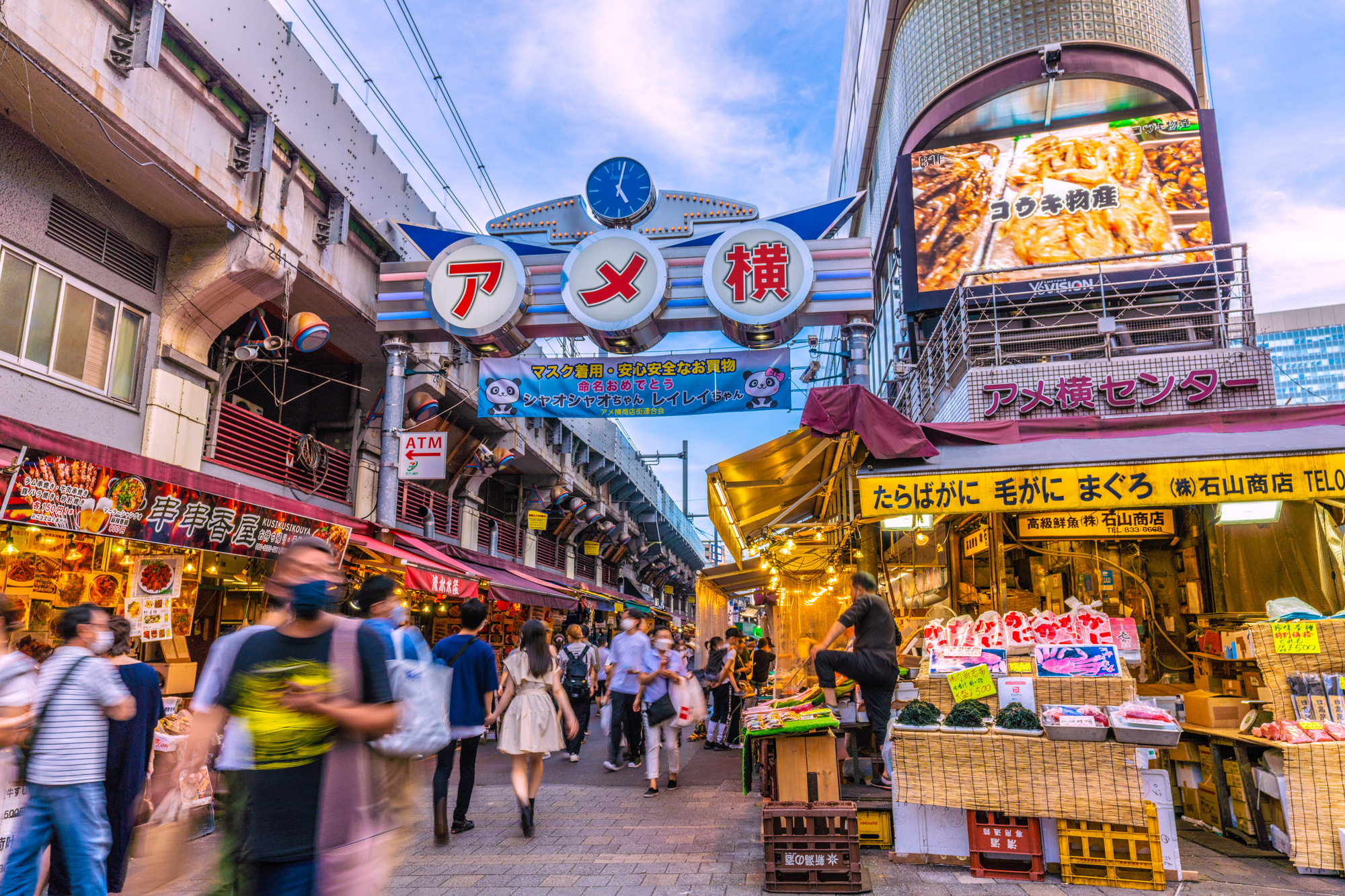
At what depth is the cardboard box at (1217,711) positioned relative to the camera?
22.6 ft

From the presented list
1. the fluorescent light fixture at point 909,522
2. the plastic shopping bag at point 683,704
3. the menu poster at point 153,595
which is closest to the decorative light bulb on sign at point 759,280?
the fluorescent light fixture at point 909,522

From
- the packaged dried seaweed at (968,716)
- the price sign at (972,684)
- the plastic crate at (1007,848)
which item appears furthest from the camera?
the price sign at (972,684)

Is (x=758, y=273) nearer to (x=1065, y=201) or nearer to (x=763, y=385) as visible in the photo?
(x=763, y=385)

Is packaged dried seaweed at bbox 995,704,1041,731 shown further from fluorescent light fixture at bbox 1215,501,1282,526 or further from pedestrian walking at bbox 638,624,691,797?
pedestrian walking at bbox 638,624,691,797

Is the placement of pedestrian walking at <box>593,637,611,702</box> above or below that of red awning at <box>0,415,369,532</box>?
below

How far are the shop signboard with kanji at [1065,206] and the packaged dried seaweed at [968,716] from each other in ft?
34.9

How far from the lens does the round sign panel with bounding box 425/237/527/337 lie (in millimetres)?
13148

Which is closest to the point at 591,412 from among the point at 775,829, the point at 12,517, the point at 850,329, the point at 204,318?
the point at 850,329

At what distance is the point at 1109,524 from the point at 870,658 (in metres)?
4.14

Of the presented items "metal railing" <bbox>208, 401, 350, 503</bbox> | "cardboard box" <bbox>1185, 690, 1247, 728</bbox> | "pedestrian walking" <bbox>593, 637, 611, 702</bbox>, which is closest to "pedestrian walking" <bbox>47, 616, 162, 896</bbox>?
"metal railing" <bbox>208, 401, 350, 503</bbox>

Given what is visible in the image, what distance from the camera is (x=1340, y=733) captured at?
5879mm

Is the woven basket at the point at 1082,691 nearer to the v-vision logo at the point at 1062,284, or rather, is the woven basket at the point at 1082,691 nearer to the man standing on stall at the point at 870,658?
the man standing on stall at the point at 870,658

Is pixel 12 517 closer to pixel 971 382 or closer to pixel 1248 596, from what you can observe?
pixel 971 382

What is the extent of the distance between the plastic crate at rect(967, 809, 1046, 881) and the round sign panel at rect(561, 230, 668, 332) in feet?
29.3
